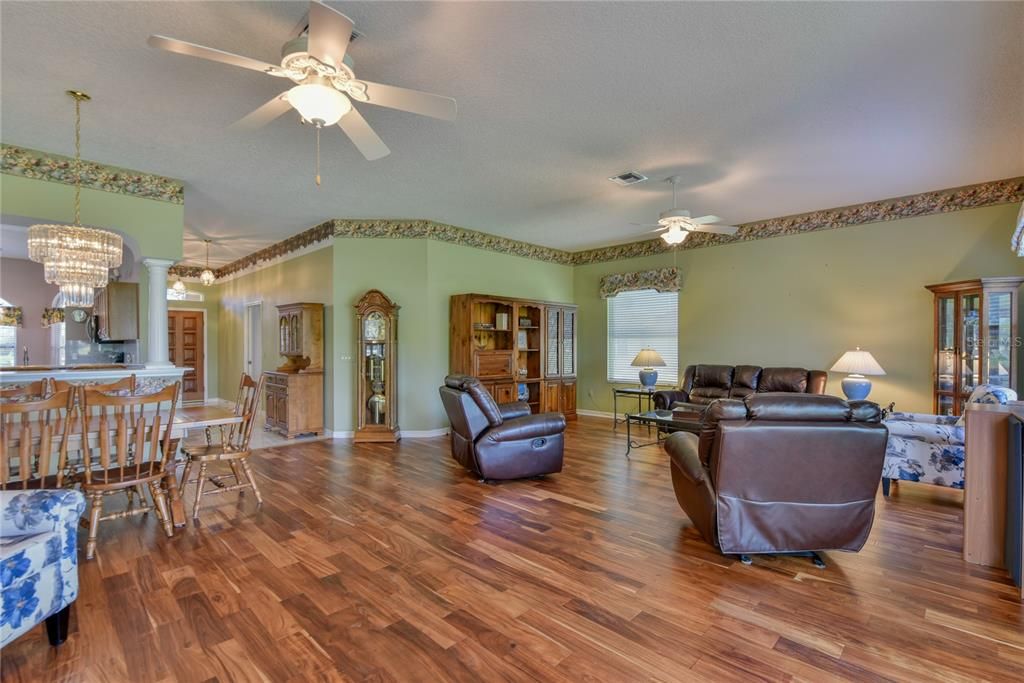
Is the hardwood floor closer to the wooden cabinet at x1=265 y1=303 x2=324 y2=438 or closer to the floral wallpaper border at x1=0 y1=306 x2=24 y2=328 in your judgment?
the wooden cabinet at x1=265 y1=303 x2=324 y2=438

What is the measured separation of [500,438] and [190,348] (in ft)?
28.8

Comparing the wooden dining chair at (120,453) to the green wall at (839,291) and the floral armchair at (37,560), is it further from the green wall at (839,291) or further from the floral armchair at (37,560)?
the green wall at (839,291)

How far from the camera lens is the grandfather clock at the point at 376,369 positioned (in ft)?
19.0

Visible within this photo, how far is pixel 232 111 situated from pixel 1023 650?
5153mm

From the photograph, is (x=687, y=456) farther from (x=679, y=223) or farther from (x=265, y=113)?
(x=265, y=113)

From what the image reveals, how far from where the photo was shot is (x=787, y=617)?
2.09m

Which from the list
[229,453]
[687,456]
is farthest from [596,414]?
[229,453]

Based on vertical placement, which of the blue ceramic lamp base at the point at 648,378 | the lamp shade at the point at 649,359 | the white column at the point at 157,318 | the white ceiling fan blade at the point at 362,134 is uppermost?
the white ceiling fan blade at the point at 362,134

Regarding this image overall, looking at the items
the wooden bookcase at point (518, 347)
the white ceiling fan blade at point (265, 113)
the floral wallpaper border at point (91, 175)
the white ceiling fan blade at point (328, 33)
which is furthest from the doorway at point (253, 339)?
the white ceiling fan blade at point (328, 33)

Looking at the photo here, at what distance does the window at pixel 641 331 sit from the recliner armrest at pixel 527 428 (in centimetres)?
322

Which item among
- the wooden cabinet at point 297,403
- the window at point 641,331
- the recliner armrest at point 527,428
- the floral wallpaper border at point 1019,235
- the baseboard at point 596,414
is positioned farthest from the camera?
the baseboard at point 596,414

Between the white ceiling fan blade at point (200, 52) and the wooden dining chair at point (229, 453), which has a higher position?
the white ceiling fan blade at point (200, 52)

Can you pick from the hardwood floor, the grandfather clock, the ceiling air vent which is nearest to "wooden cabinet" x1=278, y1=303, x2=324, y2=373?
the grandfather clock

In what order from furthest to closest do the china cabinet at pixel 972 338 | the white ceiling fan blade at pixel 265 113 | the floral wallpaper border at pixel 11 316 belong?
the floral wallpaper border at pixel 11 316
the china cabinet at pixel 972 338
the white ceiling fan blade at pixel 265 113
